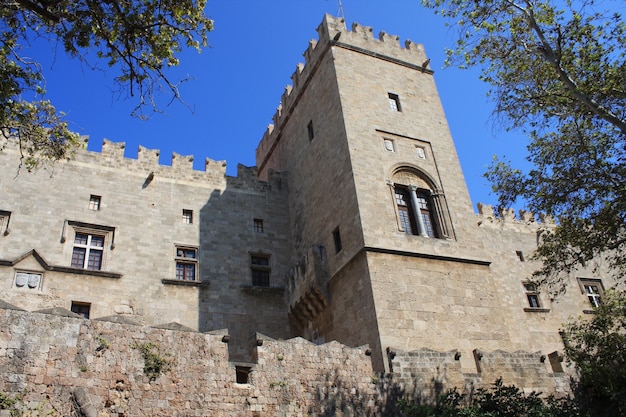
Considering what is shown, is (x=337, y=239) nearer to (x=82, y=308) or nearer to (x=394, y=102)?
(x=394, y=102)

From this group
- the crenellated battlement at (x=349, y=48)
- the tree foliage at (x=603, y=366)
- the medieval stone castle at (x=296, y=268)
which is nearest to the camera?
the medieval stone castle at (x=296, y=268)

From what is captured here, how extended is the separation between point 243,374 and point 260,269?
7.71 metres

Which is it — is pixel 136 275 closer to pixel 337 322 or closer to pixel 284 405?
pixel 337 322

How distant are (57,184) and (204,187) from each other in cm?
466

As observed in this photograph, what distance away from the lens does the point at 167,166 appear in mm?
19688

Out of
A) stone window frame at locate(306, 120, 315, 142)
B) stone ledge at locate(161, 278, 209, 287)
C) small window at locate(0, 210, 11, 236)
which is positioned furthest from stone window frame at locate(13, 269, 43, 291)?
stone window frame at locate(306, 120, 315, 142)

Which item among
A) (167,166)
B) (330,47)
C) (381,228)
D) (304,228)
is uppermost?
(330,47)

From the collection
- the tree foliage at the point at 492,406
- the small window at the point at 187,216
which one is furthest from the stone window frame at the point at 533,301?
the small window at the point at 187,216

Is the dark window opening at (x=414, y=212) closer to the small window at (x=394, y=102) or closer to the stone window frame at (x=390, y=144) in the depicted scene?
the stone window frame at (x=390, y=144)

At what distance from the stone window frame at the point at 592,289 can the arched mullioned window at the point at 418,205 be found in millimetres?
9260

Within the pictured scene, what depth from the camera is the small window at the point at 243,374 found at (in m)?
11.2

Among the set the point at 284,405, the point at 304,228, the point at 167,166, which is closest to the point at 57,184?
the point at 167,166

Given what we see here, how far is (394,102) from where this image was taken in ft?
64.2

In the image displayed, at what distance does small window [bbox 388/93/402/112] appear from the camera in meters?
19.3
